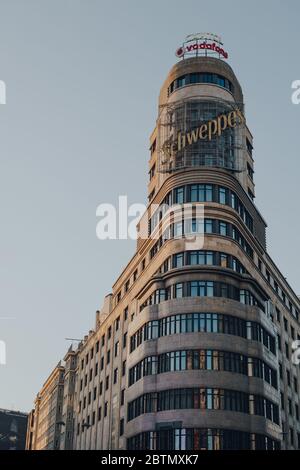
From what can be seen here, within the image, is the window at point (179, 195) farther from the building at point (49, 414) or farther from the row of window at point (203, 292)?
the building at point (49, 414)

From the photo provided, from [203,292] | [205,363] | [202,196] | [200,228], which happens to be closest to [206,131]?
[202,196]

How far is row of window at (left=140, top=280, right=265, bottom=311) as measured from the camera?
59.8 meters

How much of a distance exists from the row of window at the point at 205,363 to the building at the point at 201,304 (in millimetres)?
99

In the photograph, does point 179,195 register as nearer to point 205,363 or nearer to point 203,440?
point 205,363

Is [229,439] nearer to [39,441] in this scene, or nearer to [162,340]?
[162,340]

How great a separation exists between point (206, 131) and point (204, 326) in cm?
2119

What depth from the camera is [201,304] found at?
192 ft

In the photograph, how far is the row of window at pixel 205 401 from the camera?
182 feet

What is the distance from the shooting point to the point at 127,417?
2557 inches

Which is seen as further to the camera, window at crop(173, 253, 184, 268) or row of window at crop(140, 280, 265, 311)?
window at crop(173, 253, 184, 268)

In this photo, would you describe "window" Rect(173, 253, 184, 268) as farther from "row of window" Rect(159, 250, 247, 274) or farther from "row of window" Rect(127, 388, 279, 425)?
"row of window" Rect(127, 388, 279, 425)

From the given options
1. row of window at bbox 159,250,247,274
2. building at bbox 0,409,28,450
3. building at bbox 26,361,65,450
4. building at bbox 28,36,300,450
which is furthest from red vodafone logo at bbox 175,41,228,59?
building at bbox 0,409,28,450

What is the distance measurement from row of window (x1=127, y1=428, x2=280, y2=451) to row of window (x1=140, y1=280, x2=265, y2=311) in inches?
471
